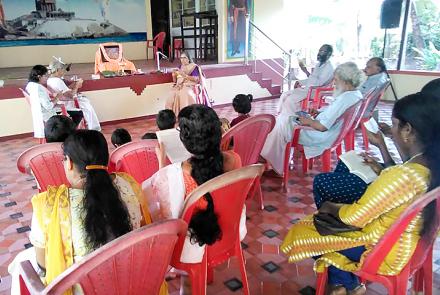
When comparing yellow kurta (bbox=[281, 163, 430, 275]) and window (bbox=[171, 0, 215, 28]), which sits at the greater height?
window (bbox=[171, 0, 215, 28])

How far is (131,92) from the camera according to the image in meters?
5.65

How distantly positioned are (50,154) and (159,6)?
8.61 m

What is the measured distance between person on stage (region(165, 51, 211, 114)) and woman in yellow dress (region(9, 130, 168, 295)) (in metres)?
3.95

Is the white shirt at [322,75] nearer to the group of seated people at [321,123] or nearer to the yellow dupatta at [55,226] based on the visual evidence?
the group of seated people at [321,123]

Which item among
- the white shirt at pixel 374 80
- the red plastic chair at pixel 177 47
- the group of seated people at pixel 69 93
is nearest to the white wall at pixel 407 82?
the white shirt at pixel 374 80

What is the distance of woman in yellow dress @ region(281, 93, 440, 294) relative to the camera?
48.6 inches

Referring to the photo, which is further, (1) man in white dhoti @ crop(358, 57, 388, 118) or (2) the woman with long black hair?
(1) man in white dhoti @ crop(358, 57, 388, 118)

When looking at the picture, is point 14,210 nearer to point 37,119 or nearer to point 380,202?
point 37,119

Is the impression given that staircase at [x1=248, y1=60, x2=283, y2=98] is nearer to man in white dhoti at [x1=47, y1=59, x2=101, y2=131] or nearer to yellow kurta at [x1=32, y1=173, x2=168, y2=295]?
man in white dhoti at [x1=47, y1=59, x2=101, y2=131]

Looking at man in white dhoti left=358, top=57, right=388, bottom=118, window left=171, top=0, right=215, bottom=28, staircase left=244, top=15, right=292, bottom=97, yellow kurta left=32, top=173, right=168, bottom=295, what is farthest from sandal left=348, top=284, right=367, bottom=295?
window left=171, top=0, right=215, bottom=28

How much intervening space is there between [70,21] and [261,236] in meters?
7.74

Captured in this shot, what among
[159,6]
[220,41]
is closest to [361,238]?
[220,41]

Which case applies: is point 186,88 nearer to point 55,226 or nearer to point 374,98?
point 374,98

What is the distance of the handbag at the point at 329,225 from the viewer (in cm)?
139
